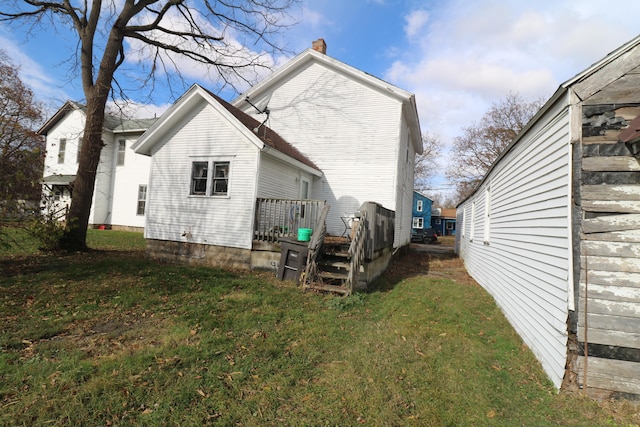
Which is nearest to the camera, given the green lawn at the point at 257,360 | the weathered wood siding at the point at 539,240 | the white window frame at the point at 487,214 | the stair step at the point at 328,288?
the green lawn at the point at 257,360

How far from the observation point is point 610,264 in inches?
133

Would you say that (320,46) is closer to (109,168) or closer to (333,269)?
(333,269)

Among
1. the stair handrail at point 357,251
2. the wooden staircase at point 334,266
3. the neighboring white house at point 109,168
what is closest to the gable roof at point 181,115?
the wooden staircase at point 334,266

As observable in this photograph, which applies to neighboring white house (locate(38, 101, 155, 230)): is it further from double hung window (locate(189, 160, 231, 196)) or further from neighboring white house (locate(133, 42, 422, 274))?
double hung window (locate(189, 160, 231, 196))

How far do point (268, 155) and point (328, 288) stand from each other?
4666 millimetres

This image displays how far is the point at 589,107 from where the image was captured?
11.8ft

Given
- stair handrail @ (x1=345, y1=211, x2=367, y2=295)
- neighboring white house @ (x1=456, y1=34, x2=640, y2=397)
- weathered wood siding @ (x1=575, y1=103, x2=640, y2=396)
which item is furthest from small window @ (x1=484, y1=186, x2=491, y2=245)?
weathered wood siding @ (x1=575, y1=103, x2=640, y2=396)

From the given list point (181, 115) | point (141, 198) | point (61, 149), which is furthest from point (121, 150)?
point (181, 115)

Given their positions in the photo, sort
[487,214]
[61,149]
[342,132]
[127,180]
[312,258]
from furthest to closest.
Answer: [61,149]
[127,180]
[342,132]
[487,214]
[312,258]

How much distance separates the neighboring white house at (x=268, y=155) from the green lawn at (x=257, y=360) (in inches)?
126

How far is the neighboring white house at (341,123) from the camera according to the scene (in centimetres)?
1187

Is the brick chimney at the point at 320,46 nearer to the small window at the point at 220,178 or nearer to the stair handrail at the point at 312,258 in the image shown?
the small window at the point at 220,178

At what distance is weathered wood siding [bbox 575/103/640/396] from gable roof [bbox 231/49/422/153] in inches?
342

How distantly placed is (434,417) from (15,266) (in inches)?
391
